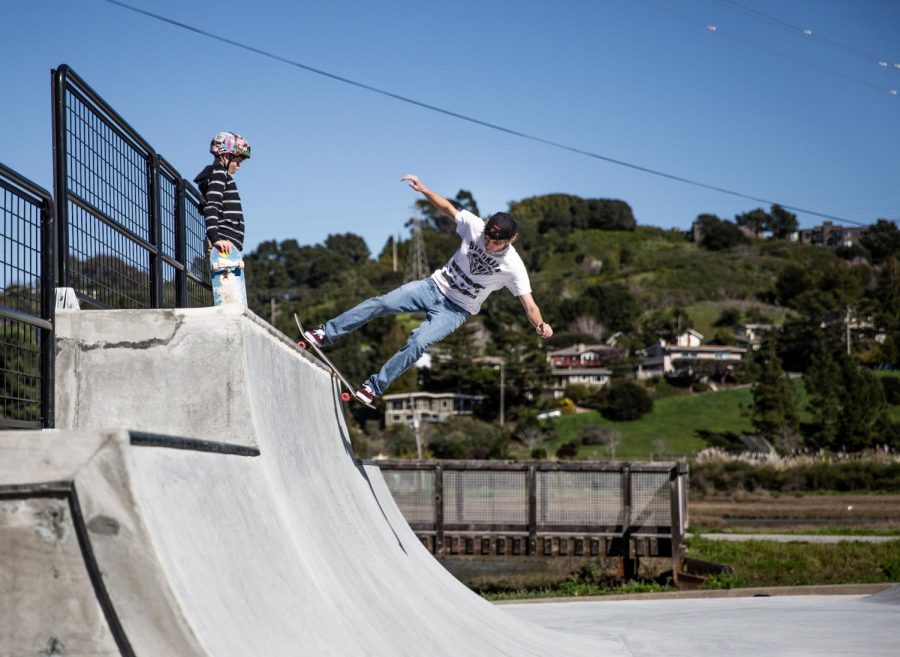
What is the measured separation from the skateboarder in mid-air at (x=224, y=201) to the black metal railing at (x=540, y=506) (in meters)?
12.9

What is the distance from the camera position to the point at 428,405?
86.8 m

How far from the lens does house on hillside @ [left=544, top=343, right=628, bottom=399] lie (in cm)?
9538

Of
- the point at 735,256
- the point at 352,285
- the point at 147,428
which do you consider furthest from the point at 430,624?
the point at 735,256

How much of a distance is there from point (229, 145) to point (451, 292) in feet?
6.46

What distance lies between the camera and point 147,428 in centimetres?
567

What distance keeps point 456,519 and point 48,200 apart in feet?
50.6

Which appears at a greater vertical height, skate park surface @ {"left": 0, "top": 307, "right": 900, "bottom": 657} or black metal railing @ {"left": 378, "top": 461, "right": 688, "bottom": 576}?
skate park surface @ {"left": 0, "top": 307, "right": 900, "bottom": 657}

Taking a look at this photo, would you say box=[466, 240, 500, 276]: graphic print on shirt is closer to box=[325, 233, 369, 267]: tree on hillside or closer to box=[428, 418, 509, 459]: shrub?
box=[428, 418, 509, 459]: shrub

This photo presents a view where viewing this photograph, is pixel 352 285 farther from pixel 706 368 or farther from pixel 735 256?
pixel 735 256

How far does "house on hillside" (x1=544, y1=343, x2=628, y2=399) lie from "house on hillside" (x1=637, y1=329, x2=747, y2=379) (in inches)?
125

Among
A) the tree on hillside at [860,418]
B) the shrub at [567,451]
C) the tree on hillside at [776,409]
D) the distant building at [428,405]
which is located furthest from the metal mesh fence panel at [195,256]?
the distant building at [428,405]

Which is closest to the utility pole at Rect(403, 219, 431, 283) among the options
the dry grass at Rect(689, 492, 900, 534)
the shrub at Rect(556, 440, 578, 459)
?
the shrub at Rect(556, 440, 578, 459)

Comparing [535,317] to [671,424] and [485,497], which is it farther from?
[671,424]

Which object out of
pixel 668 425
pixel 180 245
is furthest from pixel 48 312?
pixel 668 425
